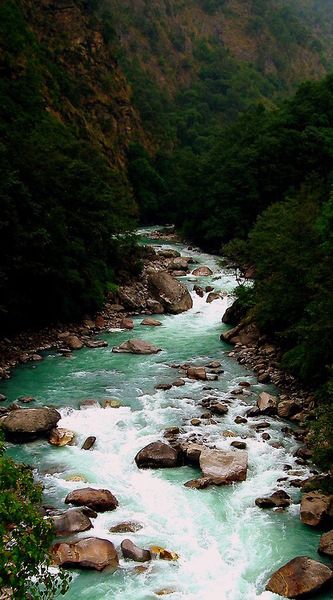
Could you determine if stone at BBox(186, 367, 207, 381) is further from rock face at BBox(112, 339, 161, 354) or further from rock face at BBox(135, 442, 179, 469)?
rock face at BBox(135, 442, 179, 469)

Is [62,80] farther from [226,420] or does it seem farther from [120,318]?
[226,420]

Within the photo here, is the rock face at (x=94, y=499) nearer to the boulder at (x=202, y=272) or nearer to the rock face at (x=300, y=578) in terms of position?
the rock face at (x=300, y=578)

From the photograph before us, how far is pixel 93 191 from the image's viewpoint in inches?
1277

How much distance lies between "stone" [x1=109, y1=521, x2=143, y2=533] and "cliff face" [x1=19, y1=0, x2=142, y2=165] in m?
54.9

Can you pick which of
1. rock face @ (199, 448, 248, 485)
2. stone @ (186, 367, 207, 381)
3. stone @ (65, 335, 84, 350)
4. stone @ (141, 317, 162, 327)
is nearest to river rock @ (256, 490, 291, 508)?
rock face @ (199, 448, 248, 485)

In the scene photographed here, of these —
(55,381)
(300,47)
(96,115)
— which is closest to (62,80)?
(96,115)

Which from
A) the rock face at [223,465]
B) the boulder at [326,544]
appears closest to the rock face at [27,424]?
the rock face at [223,465]

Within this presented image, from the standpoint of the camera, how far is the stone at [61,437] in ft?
61.6

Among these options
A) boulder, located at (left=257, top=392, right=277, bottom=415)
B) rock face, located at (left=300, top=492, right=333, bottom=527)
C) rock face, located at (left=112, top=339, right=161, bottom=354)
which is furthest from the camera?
rock face, located at (left=112, top=339, right=161, bottom=354)

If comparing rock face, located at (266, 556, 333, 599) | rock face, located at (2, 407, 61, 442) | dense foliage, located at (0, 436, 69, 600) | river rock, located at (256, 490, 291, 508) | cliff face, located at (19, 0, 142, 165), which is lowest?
river rock, located at (256, 490, 291, 508)

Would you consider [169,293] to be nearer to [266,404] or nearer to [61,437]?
[266,404]

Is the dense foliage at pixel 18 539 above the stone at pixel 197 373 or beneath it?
above

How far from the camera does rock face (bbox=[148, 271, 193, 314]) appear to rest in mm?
35125

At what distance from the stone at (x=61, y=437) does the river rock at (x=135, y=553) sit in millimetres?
5846
